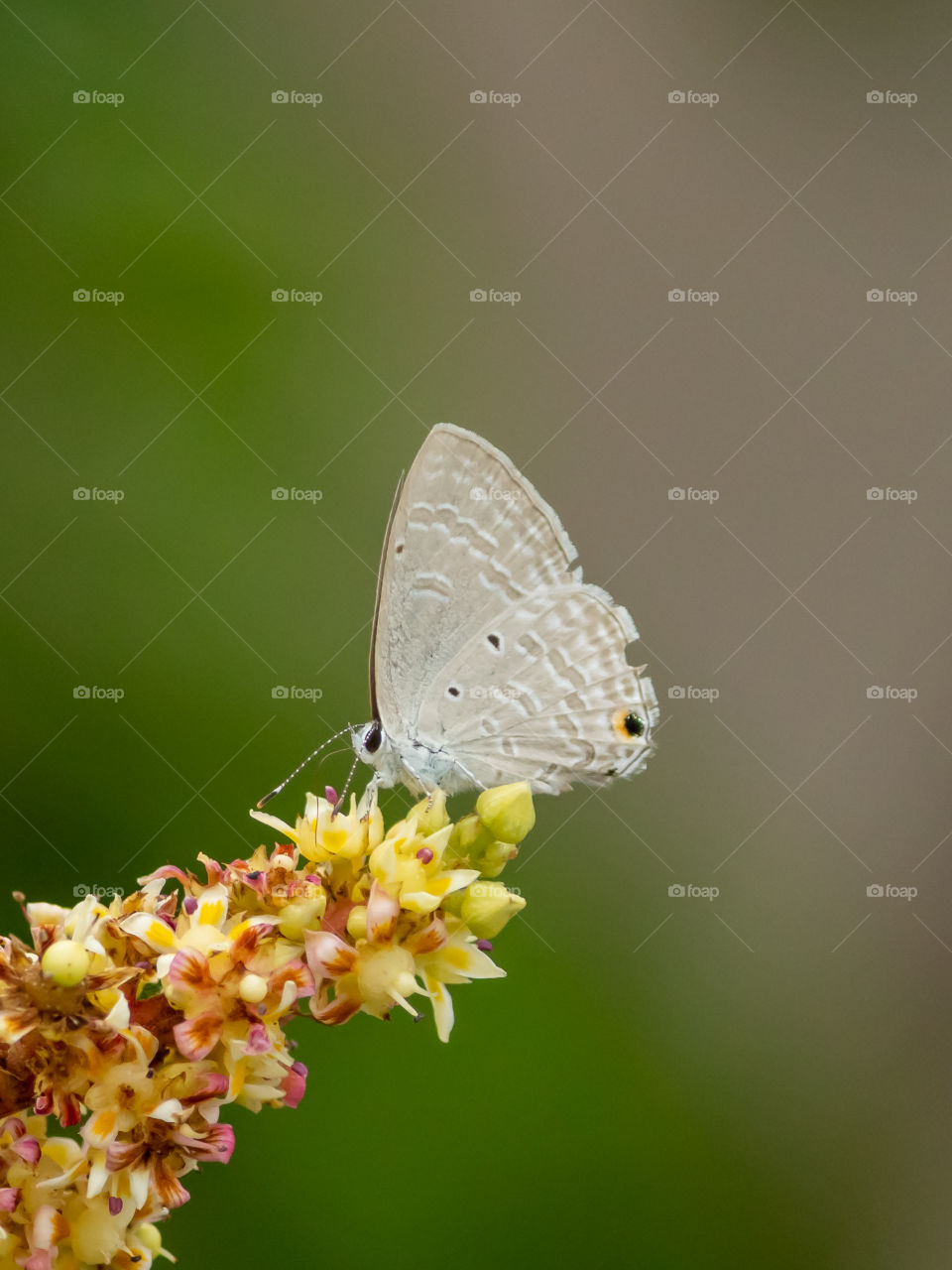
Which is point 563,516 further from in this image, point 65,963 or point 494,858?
point 65,963

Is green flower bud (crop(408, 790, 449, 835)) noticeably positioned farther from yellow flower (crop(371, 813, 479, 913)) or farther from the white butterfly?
the white butterfly

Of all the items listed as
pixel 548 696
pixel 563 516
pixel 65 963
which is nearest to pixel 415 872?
pixel 65 963

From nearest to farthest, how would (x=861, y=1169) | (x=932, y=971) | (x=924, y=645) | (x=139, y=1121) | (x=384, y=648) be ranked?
1. (x=139, y=1121)
2. (x=384, y=648)
3. (x=861, y=1169)
4. (x=932, y=971)
5. (x=924, y=645)

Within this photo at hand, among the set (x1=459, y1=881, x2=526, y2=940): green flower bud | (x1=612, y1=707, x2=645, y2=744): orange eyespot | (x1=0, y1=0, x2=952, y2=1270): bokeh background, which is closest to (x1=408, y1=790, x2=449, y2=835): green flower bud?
(x1=459, y1=881, x2=526, y2=940): green flower bud

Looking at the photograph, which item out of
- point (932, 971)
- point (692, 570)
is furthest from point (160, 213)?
point (932, 971)

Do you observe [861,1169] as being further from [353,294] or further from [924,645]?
[353,294]

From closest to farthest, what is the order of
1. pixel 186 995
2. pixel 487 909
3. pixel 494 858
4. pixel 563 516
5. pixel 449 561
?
pixel 186 995
pixel 487 909
pixel 494 858
pixel 449 561
pixel 563 516
